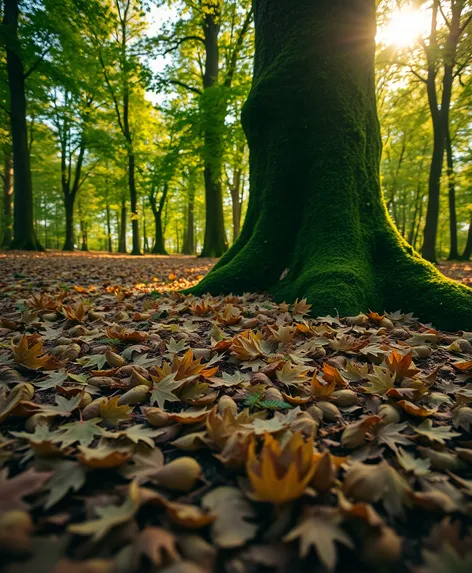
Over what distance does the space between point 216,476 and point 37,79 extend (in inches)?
611

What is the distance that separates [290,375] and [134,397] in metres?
0.68

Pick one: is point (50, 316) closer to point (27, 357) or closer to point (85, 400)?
point (27, 357)

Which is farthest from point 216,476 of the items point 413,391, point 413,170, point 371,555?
point 413,170

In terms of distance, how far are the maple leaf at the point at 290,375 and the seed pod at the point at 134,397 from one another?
23.3 inches

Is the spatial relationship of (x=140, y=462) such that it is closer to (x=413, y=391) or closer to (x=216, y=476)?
(x=216, y=476)

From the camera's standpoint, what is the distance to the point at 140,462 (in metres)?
0.86

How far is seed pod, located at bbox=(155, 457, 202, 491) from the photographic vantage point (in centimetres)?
77

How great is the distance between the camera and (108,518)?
0.65m

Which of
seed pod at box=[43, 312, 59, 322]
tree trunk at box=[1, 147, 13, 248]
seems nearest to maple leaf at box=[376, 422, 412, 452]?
seed pod at box=[43, 312, 59, 322]

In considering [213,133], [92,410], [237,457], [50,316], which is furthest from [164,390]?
[213,133]

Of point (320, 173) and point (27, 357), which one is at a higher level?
point (320, 173)

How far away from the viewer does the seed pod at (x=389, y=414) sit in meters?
1.08

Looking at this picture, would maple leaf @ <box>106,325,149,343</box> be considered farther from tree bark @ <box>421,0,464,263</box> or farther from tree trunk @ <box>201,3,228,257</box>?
tree bark @ <box>421,0,464,263</box>

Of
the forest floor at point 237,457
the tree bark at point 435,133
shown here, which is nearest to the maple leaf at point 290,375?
the forest floor at point 237,457
